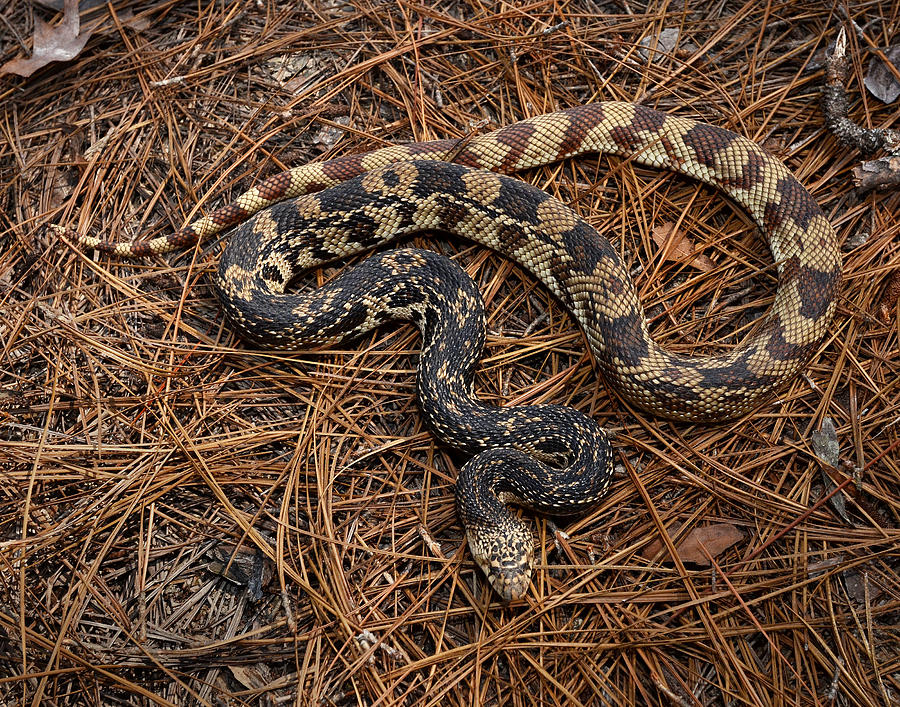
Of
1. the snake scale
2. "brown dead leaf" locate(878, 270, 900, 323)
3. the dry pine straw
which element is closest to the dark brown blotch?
the snake scale

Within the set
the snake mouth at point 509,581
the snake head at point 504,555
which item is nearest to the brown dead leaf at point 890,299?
the snake head at point 504,555

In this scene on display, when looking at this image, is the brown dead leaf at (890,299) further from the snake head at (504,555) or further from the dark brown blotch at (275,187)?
the dark brown blotch at (275,187)

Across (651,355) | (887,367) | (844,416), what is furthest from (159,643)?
(887,367)

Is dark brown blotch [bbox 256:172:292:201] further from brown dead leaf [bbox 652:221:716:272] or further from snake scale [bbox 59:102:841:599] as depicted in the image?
brown dead leaf [bbox 652:221:716:272]

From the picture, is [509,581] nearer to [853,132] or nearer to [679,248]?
[679,248]

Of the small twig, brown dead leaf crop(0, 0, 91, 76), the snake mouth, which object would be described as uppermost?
brown dead leaf crop(0, 0, 91, 76)

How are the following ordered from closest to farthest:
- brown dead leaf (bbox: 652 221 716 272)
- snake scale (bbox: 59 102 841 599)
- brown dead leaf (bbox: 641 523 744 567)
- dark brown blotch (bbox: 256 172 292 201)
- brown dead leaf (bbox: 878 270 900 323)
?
brown dead leaf (bbox: 641 523 744 567) < snake scale (bbox: 59 102 841 599) < brown dead leaf (bbox: 878 270 900 323) < brown dead leaf (bbox: 652 221 716 272) < dark brown blotch (bbox: 256 172 292 201)

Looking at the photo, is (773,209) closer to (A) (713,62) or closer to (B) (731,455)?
(A) (713,62)
